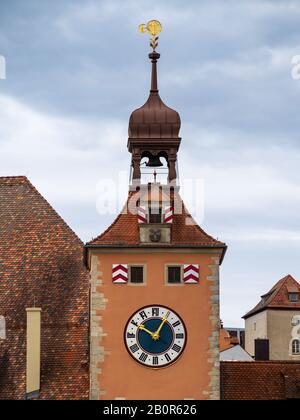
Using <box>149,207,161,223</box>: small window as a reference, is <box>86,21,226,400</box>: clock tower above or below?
below

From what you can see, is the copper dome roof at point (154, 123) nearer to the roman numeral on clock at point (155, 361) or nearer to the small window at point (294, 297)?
the roman numeral on clock at point (155, 361)

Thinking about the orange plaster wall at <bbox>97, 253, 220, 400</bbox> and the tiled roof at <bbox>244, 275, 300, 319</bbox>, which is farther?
the tiled roof at <bbox>244, 275, 300, 319</bbox>

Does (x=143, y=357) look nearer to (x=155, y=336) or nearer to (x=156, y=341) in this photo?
(x=156, y=341)

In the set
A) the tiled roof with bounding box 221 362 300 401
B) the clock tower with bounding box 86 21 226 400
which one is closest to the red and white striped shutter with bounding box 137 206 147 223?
the clock tower with bounding box 86 21 226 400

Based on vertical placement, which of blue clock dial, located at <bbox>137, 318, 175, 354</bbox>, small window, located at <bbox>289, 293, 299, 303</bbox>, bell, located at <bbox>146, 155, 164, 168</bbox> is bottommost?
blue clock dial, located at <bbox>137, 318, 175, 354</bbox>

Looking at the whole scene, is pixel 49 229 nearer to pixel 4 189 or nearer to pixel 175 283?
pixel 4 189

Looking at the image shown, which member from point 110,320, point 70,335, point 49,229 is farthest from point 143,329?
point 49,229

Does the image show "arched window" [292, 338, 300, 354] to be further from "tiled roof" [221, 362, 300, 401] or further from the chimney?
the chimney

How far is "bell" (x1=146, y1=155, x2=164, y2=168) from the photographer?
158ft

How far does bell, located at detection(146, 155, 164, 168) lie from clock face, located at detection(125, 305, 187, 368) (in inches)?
186

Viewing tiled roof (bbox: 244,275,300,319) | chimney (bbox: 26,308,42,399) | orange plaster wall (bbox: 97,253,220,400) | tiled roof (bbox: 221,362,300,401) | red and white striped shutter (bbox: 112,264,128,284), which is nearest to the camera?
orange plaster wall (bbox: 97,253,220,400)

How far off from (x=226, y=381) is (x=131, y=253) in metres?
4.84
